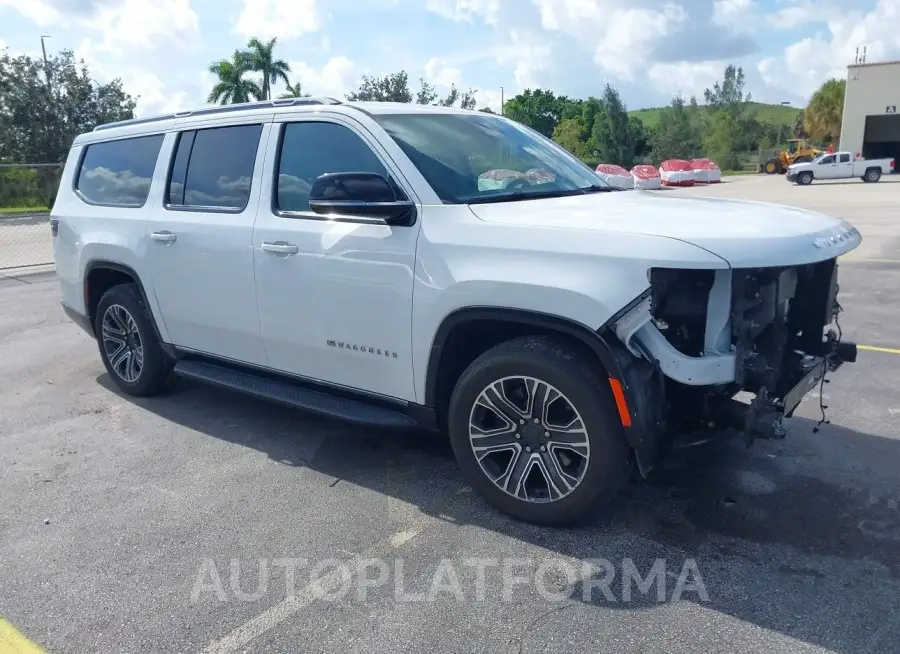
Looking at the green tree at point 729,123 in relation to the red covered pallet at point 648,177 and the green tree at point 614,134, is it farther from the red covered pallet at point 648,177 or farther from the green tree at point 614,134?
the red covered pallet at point 648,177

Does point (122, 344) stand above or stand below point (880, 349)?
above

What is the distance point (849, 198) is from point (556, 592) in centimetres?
2803

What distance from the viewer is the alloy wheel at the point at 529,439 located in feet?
11.2

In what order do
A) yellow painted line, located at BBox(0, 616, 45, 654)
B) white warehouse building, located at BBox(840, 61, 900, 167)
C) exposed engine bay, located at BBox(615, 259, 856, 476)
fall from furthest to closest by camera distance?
white warehouse building, located at BBox(840, 61, 900, 167) < exposed engine bay, located at BBox(615, 259, 856, 476) < yellow painted line, located at BBox(0, 616, 45, 654)

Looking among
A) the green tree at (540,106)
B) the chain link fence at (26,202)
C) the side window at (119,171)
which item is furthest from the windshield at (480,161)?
the green tree at (540,106)

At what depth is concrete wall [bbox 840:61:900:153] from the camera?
47.8 m

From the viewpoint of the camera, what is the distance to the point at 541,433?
3.49m


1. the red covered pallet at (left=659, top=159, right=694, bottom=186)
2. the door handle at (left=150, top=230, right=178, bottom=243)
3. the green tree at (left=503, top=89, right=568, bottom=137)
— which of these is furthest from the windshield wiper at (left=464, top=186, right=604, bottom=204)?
the green tree at (left=503, top=89, right=568, bottom=137)

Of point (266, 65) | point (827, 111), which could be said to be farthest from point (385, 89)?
point (827, 111)

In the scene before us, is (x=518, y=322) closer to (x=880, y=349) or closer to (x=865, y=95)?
(x=880, y=349)

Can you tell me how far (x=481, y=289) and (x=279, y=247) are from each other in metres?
1.37

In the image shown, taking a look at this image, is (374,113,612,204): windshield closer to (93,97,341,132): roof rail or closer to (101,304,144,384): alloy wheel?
(93,97,341,132): roof rail

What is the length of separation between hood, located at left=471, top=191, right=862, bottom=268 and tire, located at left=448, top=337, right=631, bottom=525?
1.96 ft

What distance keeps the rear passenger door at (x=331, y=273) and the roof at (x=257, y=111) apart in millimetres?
110
